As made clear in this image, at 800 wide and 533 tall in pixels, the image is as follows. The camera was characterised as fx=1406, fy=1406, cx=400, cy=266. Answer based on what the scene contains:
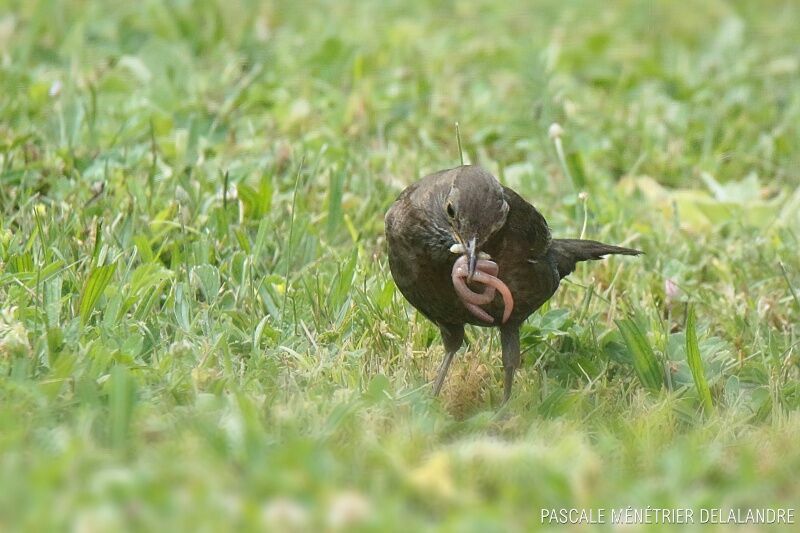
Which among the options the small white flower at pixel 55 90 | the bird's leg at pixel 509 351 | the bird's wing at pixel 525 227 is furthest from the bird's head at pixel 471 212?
the small white flower at pixel 55 90

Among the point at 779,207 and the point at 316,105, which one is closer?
the point at 779,207

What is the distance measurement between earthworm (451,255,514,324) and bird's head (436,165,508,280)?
48 millimetres

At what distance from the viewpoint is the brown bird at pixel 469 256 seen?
4.73 m

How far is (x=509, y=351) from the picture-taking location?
5078 mm

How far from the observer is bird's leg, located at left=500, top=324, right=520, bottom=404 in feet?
16.5

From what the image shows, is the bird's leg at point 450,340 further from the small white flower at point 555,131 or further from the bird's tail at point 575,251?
the small white flower at point 555,131

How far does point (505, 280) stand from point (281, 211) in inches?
58.6

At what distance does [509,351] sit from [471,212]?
0.63 meters

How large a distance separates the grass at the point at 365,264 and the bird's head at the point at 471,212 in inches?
21.1

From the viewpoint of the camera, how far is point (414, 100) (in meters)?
7.77

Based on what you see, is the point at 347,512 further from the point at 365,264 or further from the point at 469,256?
the point at 365,264

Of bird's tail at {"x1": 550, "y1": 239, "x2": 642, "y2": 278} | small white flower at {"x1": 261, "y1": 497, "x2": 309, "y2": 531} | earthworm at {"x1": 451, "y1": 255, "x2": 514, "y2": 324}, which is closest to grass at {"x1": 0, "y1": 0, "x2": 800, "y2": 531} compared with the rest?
small white flower at {"x1": 261, "y1": 497, "x2": 309, "y2": 531}

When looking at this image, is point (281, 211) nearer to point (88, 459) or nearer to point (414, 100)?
point (414, 100)

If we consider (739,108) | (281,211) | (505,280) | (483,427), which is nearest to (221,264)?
(281,211)
